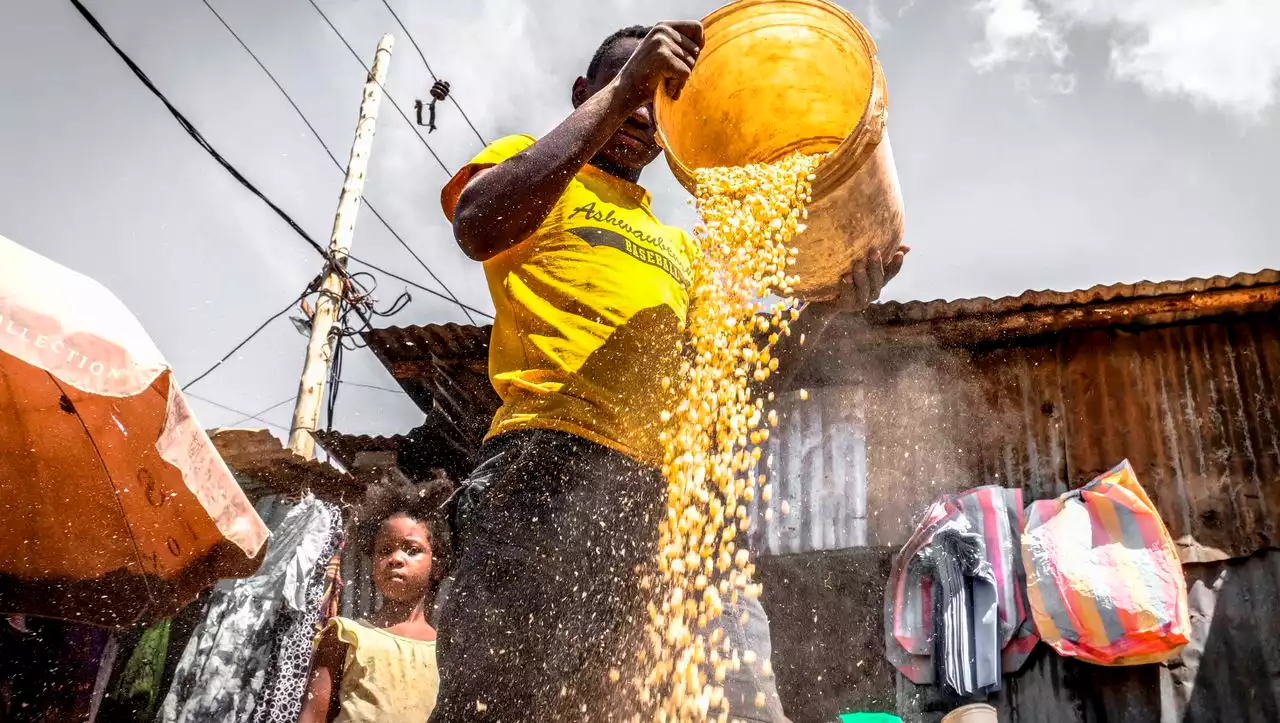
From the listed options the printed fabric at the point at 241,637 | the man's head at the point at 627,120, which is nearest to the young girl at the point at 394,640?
the printed fabric at the point at 241,637

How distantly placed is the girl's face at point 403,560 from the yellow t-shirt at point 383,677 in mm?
223

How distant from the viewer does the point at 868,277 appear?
267 cm

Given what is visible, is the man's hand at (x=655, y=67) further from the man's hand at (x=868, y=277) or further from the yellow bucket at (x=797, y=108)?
the man's hand at (x=868, y=277)

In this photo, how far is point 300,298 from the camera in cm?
782

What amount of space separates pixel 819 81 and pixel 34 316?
8.08 feet

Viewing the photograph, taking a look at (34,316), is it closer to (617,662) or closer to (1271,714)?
(617,662)

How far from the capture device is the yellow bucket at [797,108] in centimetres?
262

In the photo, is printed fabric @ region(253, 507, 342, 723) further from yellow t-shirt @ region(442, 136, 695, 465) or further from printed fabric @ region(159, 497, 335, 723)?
yellow t-shirt @ region(442, 136, 695, 465)

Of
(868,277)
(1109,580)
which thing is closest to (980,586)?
(1109,580)

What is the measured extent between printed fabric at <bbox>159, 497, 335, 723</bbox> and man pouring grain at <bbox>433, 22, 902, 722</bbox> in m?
3.39

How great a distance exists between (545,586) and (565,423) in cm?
31

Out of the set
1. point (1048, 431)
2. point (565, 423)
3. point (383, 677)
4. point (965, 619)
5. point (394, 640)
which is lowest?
point (383, 677)

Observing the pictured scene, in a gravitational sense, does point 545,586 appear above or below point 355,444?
below

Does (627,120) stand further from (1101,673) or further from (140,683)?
(140,683)
